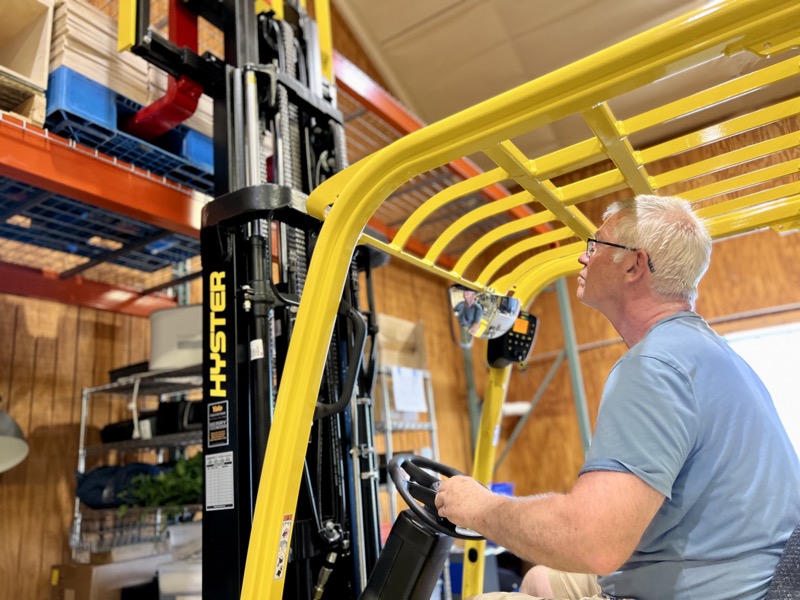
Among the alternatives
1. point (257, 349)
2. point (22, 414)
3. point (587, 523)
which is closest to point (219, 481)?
point (257, 349)

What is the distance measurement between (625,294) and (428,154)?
87cm

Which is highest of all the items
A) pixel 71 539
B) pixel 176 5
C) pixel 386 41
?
pixel 386 41

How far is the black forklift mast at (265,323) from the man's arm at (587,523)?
88cm

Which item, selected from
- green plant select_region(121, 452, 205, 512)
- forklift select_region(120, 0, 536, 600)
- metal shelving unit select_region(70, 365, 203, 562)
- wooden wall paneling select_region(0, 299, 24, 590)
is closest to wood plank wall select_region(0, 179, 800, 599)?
wooden wall paneling select_region(0, 299, 24, 590)

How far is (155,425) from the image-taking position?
4.89 metres

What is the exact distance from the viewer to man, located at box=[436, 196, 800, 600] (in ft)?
5.19

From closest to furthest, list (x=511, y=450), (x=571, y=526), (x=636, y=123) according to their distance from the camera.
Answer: (x=571, y=526), (x=636, y=123), (x=511, y=450)

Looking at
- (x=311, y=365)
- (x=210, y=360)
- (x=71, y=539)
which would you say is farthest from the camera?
(x=71, y=539)

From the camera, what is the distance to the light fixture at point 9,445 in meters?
4.11

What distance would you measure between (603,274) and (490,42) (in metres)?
7.52

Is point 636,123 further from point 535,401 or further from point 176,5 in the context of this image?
point 535,401

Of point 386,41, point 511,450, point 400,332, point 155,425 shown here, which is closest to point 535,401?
point 511,450

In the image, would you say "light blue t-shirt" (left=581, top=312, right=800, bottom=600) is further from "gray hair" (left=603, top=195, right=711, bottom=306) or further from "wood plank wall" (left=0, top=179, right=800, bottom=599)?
"wood plank wall" (left=0, top=179, right=800, bottom=599)

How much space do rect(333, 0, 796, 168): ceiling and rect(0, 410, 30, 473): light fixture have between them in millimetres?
6313
